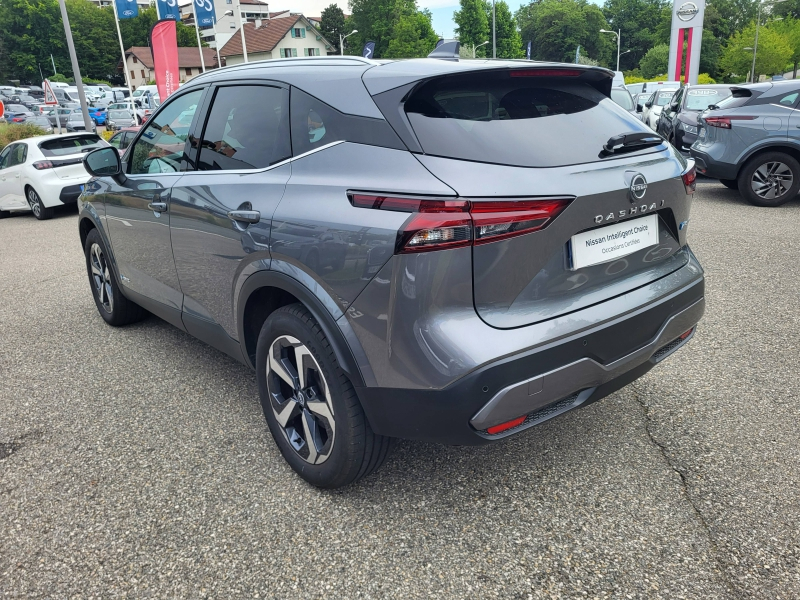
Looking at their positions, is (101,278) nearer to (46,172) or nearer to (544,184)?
(544,184)

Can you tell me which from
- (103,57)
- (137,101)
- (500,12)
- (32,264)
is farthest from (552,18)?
(32,264)

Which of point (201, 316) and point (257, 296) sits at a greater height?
point (257, 296)

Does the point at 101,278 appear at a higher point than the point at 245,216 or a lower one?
lower

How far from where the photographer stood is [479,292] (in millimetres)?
2170

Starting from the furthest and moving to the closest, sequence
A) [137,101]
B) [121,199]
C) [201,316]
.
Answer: [137,101] < [121,199] < [201,316]

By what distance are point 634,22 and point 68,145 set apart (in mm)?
124116

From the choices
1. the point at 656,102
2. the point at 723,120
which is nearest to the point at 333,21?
the point at 656,102

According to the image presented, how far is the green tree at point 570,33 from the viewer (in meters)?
110

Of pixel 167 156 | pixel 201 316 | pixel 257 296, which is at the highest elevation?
pixel 167 156

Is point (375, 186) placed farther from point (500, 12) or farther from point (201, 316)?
point (500, 12)

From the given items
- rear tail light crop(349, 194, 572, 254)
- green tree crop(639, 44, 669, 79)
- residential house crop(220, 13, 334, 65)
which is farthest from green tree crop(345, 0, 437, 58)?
rear tail light crop(349, 194, 572, 254)

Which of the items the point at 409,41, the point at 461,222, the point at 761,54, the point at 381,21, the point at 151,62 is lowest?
the point at 761,54

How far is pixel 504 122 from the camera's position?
2.39 m

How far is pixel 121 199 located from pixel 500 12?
10880 cm
